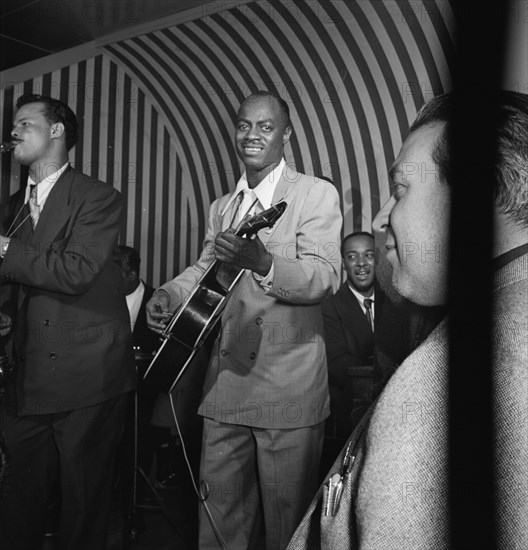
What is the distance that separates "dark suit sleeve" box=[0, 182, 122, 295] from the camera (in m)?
2.36

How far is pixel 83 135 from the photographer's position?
5359 millimetres

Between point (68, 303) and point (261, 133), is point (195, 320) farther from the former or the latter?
point (261, 133)

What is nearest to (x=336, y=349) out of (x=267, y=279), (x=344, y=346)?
(x=344, y=346)

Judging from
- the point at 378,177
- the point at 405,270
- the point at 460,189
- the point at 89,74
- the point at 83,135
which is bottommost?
the point at 405,270

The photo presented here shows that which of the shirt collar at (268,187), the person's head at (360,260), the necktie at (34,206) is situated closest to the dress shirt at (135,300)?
the person's head at (360,260)

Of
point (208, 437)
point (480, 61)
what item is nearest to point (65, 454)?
point (208, 437)

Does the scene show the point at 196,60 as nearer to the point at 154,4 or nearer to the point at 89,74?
the point at 154,4

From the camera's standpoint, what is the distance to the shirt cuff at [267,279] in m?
2.12

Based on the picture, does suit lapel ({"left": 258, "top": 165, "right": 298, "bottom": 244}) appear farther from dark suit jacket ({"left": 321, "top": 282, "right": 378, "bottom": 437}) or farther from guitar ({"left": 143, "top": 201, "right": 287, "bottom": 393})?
dark suit jacket ({"left": 321, "top": 282, "right": 378, "bottom": 437})

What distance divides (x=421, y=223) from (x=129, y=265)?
14.2 ft

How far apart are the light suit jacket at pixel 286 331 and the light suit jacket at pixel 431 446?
4.13 feet

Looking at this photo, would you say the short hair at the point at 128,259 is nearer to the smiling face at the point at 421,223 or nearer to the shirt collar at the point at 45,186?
the shirt collar at the point at 45,186

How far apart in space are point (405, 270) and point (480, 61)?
110 inches

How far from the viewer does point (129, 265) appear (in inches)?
204
